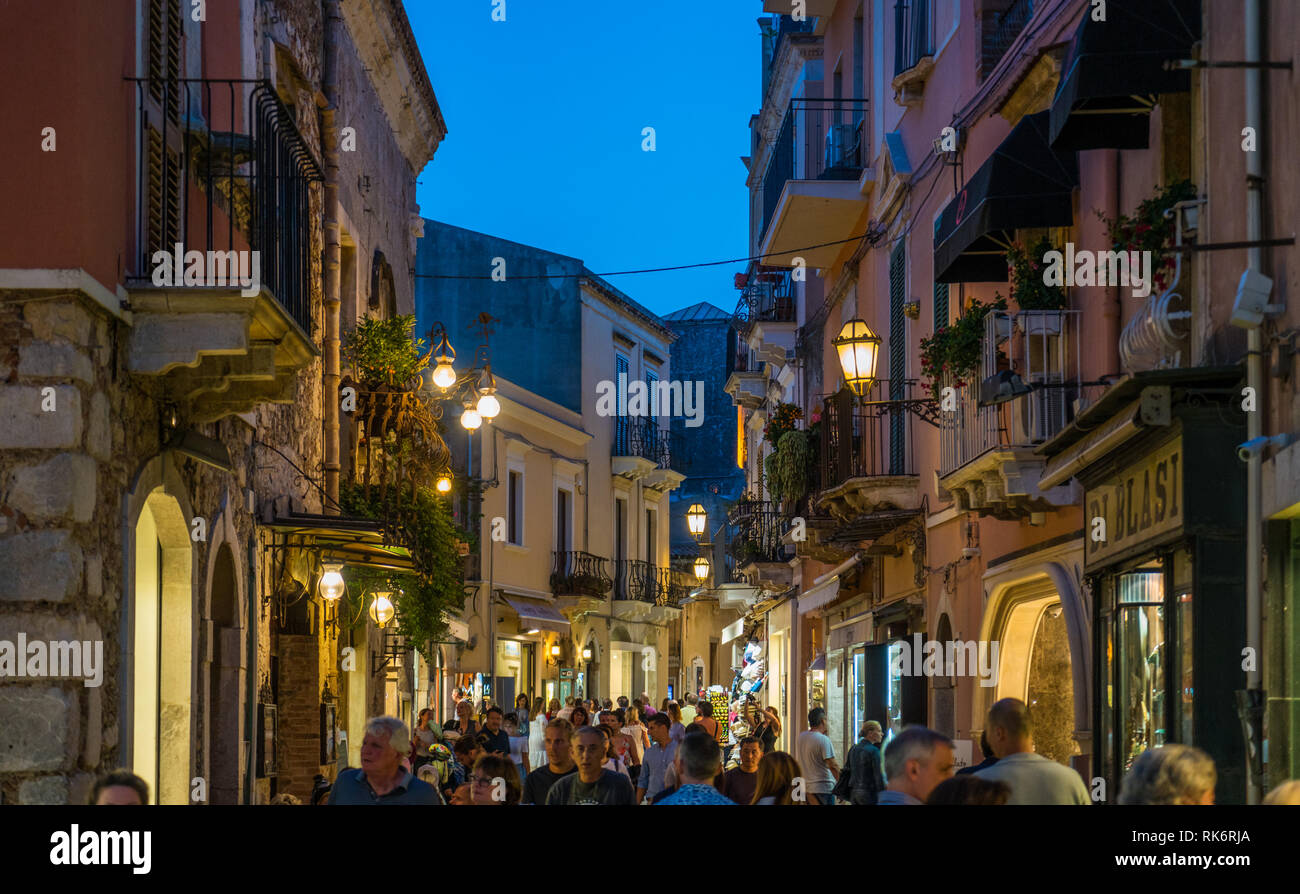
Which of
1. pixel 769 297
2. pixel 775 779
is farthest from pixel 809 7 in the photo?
pixel 775 779

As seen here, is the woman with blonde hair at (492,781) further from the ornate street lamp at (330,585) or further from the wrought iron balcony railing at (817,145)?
the wrought iron balcony railing at (817,145)

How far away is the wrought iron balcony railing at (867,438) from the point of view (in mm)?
18703

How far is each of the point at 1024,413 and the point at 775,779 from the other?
160 inches

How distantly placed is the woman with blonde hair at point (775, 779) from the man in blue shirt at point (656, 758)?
12.1 ft

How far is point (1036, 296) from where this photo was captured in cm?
1266

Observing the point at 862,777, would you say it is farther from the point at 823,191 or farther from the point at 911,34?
the point at 823,191

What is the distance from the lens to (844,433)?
61.4 feet

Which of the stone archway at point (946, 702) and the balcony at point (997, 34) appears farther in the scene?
the stone archway at point (946, 702)

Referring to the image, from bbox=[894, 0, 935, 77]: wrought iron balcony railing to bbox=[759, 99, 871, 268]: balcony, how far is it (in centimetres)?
137

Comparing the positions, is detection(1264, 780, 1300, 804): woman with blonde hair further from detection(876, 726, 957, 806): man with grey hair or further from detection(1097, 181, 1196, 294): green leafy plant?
detection(1097, 181, 1196, 294): green leafy plant

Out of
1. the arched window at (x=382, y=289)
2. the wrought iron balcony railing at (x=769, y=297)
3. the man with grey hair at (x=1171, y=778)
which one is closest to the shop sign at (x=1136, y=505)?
the man with grey hair at (x=1171, y=778)

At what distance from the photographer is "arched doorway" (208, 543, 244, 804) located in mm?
13891

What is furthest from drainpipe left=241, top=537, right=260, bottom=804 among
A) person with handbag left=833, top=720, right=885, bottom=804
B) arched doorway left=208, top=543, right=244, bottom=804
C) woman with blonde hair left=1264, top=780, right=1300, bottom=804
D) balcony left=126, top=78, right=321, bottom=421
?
woman with blonde hair left=1264, top=780, right=1300, bottom=804
